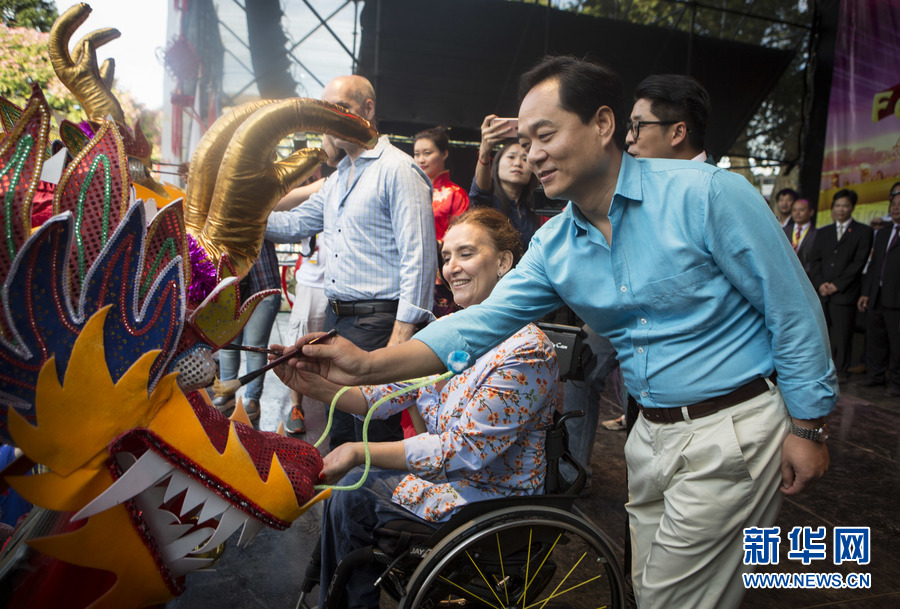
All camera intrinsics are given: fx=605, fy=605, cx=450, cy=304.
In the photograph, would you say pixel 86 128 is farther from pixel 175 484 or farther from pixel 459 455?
pixel 459 455

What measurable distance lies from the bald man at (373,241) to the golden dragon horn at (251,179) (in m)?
1.39

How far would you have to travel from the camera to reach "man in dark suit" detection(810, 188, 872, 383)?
6.38 meters

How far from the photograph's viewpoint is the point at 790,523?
9.78 ft

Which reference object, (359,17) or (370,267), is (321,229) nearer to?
(370,267)

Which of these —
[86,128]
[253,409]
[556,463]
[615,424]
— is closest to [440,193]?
[253,409]

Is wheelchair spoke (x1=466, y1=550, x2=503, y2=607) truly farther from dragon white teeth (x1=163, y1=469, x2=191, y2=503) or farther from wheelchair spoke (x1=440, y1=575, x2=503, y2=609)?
dragon white teeth (x1=163, y1=469, x2=191, y2=503)

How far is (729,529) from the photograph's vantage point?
1390 millimetres

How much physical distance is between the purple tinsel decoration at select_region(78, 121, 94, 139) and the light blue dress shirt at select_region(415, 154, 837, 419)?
870 mm

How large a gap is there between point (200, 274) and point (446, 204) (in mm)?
2724

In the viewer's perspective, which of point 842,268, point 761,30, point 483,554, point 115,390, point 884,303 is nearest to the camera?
point 115,390

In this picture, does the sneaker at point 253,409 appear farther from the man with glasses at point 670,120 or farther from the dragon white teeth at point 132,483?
the dragon white teeth at point 132,483

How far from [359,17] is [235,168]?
23.2 ft

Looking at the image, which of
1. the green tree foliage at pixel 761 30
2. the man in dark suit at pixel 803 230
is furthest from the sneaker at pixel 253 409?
the green tree foliage at pixel 761 30

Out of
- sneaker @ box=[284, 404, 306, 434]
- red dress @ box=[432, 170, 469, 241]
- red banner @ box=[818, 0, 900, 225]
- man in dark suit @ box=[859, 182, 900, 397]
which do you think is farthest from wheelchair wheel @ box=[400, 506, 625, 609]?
red banner @ box=[818, 0, 900, 225]
